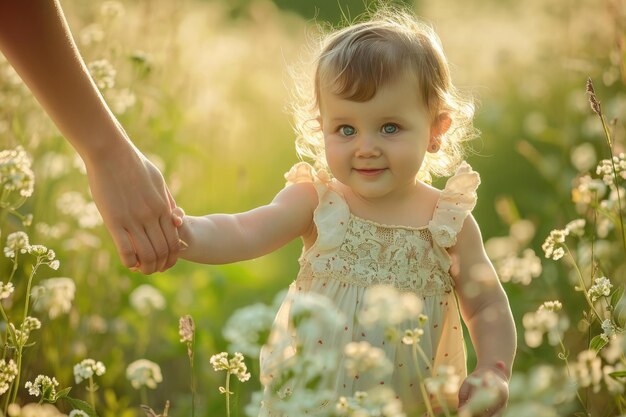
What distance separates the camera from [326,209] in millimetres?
2297

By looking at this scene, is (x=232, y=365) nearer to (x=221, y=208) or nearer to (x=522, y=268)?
(x=522, y=268)

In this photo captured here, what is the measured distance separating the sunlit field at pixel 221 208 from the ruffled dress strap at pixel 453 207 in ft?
0.44

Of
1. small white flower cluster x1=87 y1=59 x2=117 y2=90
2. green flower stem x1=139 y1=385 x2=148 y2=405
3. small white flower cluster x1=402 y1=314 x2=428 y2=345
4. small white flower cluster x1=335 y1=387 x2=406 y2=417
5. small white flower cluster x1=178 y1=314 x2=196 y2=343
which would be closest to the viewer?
small white flower cluster x1=335 y1=387 x2=406 y2=417

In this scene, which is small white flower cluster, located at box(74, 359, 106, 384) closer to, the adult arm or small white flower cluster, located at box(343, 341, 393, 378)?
the adult arm

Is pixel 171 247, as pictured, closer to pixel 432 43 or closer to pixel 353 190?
pixel 353 190

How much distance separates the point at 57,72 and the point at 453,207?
2.95 feet

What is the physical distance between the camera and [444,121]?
236 cm

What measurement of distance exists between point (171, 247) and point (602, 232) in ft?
3.76

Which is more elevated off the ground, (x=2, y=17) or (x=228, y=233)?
(x=2, y=17)

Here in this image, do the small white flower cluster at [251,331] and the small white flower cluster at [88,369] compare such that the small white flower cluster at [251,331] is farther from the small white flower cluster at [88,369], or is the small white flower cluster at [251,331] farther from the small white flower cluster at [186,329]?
the small white flower cluster at [88,369]

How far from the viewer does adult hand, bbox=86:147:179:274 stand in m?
2.04

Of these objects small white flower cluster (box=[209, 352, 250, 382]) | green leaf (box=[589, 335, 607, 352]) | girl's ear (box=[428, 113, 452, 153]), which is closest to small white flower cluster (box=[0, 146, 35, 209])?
small white flower cluster (box=[209, 352, 250, 382])

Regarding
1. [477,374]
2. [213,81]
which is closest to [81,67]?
[477,374]

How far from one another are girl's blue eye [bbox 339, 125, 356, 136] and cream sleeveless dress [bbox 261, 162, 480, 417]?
0.53 ft
